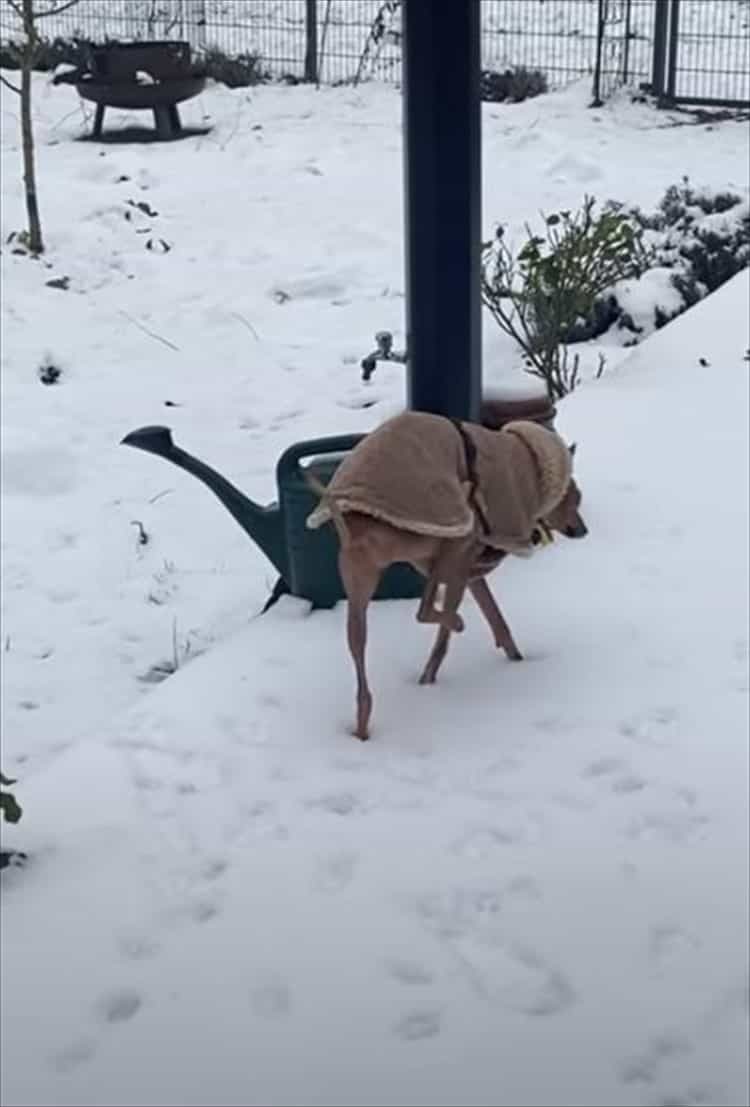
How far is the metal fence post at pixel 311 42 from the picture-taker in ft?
37.9

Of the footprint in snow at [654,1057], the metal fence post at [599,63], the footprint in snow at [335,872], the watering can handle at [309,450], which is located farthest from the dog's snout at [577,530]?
the metal fence post at [599,63]

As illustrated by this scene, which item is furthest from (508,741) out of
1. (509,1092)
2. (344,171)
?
(344,171)

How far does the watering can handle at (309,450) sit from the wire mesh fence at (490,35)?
26.4 feet

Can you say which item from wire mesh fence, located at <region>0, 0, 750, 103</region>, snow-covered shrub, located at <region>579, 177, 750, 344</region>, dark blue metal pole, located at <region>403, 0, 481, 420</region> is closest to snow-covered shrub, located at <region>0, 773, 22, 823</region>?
dark blue metal pole, located at <region>403, 0, 481, 420</region>

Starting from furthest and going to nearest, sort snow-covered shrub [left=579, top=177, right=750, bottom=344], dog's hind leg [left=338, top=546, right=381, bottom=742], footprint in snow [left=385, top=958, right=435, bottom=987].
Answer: snow-covered shrub [left=579, top=177, right=750, bottom=344] < dog's hind leg [left=338, top=546, right=381, bottom=742] < footprint in snow [left=385, top=958, right=435, bottom=987]

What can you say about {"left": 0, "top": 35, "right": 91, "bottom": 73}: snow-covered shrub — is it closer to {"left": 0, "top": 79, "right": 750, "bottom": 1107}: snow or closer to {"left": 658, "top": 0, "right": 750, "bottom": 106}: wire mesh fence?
{"left": 658, "top": 0, "right": 750, "bottom": 106}: wire mesh fence

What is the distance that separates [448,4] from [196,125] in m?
7.14

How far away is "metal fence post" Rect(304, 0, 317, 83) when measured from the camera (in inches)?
455

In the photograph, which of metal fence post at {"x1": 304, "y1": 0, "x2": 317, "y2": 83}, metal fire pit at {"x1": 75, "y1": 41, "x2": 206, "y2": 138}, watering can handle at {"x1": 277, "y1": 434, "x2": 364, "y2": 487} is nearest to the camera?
watering can handle at {"x1": 277, "y1": 434, "x2": 364, "y2": 487}

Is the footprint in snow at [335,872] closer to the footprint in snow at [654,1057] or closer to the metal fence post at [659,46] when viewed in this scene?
the footprint in snow at [654,1057]

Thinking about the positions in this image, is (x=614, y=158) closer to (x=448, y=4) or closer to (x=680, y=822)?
(x=448, y=4)

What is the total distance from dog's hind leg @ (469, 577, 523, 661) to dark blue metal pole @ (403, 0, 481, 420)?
63 cm

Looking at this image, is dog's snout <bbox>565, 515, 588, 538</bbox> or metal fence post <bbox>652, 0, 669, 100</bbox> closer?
dog's snout <bbox>565, 515, 588, 538</bbox>

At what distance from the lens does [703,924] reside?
2.41 m
